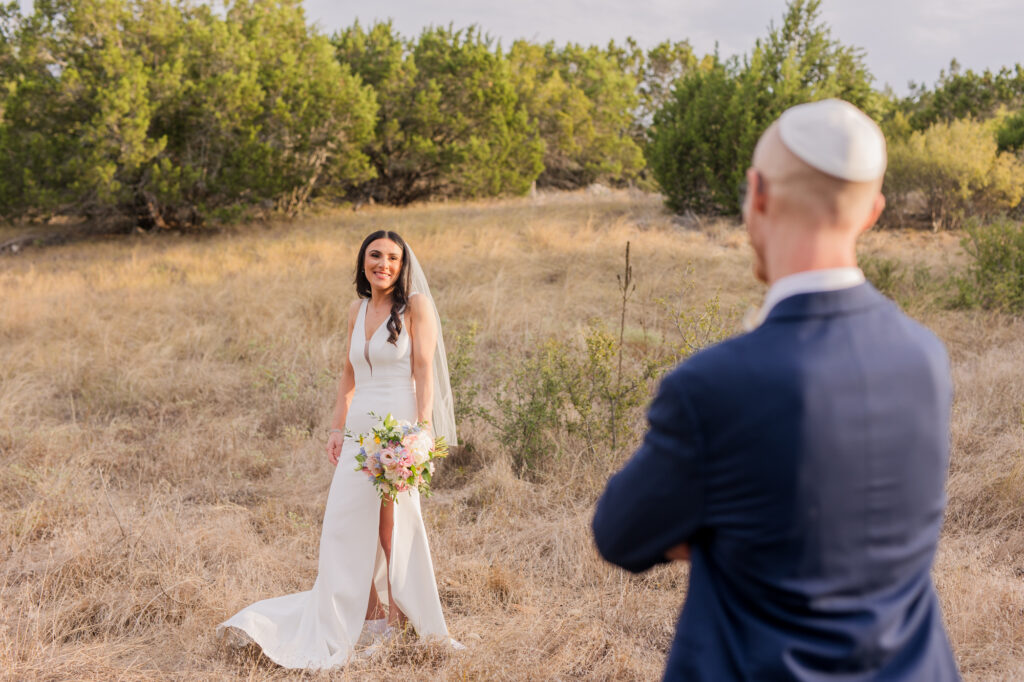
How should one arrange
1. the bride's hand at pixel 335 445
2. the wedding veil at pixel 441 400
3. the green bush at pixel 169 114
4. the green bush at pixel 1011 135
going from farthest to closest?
the green bush at pixel 1011 135 → the green bush at pixel 169 114 → the wedding veil at pixel 441 400 → the bride's hand at pixel 335 445

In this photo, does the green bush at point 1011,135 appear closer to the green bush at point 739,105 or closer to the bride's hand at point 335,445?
the green bush at point 739,105

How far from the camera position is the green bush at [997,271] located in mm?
8133

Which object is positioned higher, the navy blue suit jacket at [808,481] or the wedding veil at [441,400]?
the navy blue suit jacket at [808,481]

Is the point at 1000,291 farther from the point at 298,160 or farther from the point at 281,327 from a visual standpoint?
the point at 298,160

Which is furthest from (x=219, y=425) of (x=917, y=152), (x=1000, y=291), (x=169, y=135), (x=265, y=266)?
(x=917, y=152)

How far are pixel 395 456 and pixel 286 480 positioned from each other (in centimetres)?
254

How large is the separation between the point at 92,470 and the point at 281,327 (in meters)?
3.23

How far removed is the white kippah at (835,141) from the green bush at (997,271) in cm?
A: 840

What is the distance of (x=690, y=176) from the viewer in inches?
650

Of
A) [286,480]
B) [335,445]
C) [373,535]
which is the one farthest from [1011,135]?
[373,535]

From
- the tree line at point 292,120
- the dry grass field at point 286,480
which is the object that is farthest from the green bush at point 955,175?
the dry grass field at point 286,480

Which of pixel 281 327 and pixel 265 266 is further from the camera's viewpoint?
pixel 265 266

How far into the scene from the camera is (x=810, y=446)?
103 cm

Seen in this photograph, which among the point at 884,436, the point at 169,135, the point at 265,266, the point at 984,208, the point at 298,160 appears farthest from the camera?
the point at 298,160
